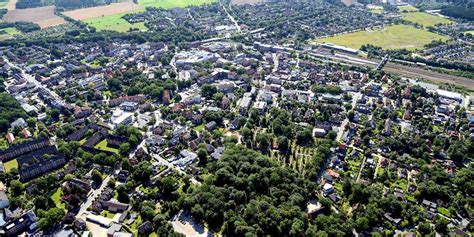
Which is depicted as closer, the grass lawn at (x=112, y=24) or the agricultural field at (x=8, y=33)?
the agricultural field at (x=8, y=33)

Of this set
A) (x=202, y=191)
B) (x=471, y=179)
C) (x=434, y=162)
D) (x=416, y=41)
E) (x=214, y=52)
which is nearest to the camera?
(x=202, y=191)

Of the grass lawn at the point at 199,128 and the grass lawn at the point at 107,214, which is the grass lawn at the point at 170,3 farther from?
the grass lawn at the point at 107,214

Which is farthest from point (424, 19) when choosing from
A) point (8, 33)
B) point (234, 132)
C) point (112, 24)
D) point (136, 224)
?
point (8, 33)

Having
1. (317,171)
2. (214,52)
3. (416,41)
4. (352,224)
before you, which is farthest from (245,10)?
(352,224)

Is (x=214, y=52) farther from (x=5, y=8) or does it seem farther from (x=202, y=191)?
(x=5, y=8)

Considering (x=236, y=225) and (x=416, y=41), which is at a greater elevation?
(x=416, y=41)

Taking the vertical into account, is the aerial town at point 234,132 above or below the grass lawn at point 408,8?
below

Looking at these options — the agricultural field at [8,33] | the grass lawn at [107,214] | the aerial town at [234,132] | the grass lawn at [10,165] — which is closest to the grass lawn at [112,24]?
the aerial town at [234,132]
